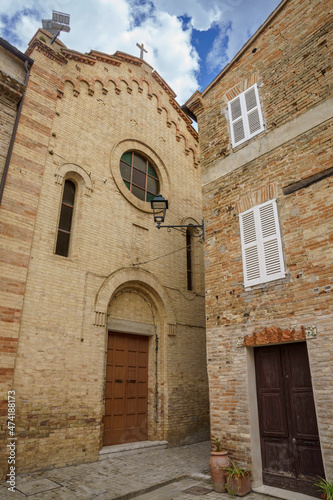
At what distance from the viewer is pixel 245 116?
314 inches

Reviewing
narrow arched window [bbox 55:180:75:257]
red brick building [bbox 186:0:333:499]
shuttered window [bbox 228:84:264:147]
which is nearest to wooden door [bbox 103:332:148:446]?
narrow arched window [bbox 55:180:75:257]

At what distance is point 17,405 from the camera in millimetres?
6805

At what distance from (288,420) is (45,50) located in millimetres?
11039

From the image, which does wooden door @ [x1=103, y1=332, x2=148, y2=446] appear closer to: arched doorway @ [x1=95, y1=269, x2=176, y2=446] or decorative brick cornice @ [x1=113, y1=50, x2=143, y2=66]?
arched doorway @ [x1=95, y1=269, x2=176, y2=446]

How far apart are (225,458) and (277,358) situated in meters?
2.06

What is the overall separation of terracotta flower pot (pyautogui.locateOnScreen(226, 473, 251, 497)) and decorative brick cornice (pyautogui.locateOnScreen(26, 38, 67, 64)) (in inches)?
444

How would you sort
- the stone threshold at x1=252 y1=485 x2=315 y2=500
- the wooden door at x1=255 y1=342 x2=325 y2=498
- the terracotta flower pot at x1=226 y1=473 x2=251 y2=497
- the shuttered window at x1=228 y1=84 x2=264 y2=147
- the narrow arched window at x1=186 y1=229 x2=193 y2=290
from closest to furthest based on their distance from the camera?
the stone threshold at x1=252 y1=485 x2=315 y2=500 < the wooden door at x1=255 y1=342 x2=325 y2=498 < the terracotta flower pot at x1=226 y1=473 x2=251 y2=497 < the shuttered window at x1=228 y1=84 x2=264 y2=147 < the narrow arched window at x1=186 y1=229 x2=193 y2=290

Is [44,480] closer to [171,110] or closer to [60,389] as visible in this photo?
[60,389]

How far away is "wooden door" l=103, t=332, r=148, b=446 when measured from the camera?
8.74 metres

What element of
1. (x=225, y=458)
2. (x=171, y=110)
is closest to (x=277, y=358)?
(x=225, y=458)

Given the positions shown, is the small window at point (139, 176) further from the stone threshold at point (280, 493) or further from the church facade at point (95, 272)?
the stone threshold at point (280, 493)

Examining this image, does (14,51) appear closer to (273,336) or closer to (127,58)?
(127,58)

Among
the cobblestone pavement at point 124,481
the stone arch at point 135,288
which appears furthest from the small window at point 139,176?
the cobblestone pavement at point 124,481

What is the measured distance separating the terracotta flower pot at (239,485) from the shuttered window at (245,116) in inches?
268
